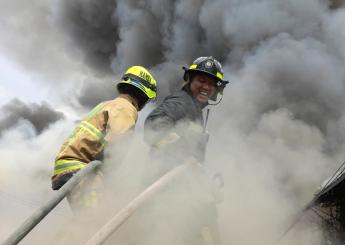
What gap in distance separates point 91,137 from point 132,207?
1.14 metres

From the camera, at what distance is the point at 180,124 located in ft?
10.8

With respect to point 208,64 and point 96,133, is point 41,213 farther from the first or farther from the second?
point 208,64

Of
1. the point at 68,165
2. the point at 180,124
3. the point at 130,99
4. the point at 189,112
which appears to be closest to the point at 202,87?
the point at 189,112

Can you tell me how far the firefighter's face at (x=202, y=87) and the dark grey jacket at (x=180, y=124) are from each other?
174mm

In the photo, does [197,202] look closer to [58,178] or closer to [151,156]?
[151,156]

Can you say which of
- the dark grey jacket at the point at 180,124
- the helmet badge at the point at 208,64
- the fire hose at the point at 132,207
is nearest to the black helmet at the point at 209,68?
the helmet badge at the point at 208,64

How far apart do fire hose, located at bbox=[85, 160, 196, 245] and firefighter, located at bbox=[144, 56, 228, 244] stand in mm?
185

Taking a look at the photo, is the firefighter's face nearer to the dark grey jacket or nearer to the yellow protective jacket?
the dark grey jacket

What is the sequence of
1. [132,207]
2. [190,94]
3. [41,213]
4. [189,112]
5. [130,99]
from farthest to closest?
[190,94] → [130,99] → [189,112] → [41,213] → [132,207]

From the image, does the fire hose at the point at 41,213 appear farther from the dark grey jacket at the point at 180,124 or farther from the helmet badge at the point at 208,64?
the helmet badge at the point at 208,64

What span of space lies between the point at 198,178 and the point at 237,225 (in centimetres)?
387

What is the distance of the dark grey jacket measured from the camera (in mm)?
3189

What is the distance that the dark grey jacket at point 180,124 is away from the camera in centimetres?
319

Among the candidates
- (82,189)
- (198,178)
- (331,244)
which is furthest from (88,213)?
(331,244)
